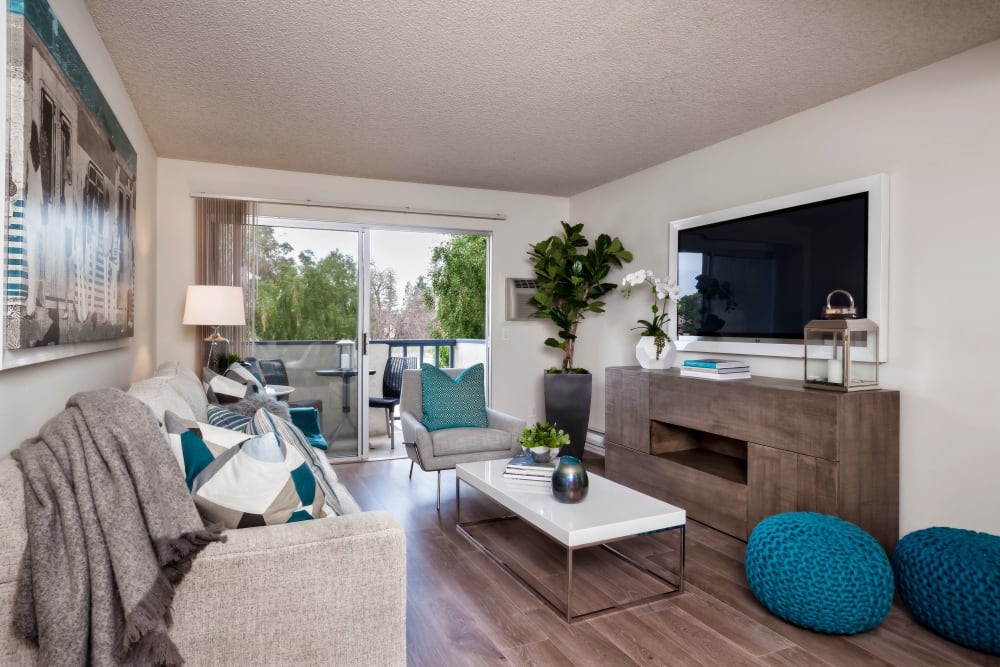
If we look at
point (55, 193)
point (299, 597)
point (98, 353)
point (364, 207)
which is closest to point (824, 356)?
point (299, 597)

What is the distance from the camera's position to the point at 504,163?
460cm

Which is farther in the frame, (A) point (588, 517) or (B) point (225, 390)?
(B) point (225, 390)

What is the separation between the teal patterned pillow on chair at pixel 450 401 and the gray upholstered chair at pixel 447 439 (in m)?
0.08

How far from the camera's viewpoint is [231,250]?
4.63 metres

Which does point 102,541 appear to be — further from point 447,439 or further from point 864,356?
point 864,356

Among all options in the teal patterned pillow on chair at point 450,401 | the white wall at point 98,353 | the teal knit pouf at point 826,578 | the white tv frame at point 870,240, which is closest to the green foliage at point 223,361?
the white wall at point 98,353

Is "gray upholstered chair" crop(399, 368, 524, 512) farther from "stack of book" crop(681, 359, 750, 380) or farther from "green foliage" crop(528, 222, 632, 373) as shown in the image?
"green foliage" crop(528, 222, 632, 373)

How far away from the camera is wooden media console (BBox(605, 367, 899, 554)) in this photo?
110 inches

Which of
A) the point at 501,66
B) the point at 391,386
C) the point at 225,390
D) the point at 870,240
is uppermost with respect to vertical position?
the point at 501,66

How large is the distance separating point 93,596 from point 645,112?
133 inches

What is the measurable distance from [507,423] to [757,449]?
1.61 meters

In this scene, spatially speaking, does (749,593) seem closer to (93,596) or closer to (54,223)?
(93,596)

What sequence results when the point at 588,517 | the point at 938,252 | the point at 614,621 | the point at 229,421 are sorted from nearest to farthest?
1. the point at 229,421
2. the point at 614,621
3. the point at 588,517
4. the point at 938,252

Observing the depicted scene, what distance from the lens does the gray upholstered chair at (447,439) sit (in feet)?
12.3
